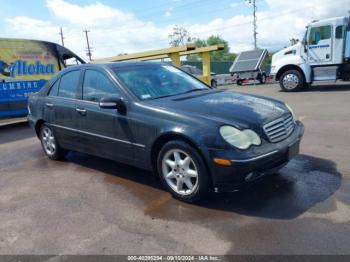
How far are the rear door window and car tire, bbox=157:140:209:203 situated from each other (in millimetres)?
2000

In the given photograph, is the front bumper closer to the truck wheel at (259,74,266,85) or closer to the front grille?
the front grille

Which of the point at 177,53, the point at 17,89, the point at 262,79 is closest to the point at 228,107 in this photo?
the point at 17,89

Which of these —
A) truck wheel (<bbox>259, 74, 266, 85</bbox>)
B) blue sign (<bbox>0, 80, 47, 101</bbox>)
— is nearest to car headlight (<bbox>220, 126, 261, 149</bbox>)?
blue sign (<bbox>0, 80, 47, 101</bbox>)

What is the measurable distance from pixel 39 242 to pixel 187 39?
248 feet

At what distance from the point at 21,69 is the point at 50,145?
5362mm

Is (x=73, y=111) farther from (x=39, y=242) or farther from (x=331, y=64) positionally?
(x=331, y=64)

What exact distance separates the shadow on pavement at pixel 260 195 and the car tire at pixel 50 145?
4.26 feet

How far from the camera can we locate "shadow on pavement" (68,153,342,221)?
3623 millimetres

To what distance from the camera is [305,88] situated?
1596 cm

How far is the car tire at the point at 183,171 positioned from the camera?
3.66 m

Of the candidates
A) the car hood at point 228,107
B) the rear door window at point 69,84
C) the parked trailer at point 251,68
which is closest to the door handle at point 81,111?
the rear door window at point 69,84

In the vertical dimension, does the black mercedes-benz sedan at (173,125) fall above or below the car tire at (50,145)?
above

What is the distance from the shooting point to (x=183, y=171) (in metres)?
3.83

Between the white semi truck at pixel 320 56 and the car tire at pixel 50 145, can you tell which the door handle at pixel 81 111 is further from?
the white semi truck at pixel 320 56
